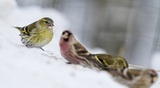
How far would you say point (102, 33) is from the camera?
1.45 metres

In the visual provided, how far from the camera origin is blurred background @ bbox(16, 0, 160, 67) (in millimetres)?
1065

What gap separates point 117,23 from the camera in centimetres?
166

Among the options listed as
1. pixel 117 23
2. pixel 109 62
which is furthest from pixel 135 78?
pixel 117 23

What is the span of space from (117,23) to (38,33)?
0.90m

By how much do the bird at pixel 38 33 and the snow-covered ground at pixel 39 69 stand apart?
0.01 m

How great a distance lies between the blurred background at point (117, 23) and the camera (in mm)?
1065

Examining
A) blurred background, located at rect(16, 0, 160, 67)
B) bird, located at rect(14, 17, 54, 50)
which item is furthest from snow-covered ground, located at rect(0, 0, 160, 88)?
blurred background, located at rect(16, 0, 160, 67)

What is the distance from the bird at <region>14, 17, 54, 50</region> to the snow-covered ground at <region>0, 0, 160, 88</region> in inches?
0.4

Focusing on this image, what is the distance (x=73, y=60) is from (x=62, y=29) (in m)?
0.09

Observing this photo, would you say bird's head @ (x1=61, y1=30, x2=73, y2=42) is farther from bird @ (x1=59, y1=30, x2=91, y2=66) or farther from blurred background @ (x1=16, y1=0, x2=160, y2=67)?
blurred background @ (x1=16, y1=0, x2=160, y2=67)

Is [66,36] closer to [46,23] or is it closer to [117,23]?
[46,23]

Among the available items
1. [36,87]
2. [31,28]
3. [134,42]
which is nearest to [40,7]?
[31,28]

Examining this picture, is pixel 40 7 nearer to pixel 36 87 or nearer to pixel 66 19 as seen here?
pixel 66 19

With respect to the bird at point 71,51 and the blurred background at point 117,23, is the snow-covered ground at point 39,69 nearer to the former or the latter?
the bird at point 71,51
